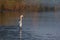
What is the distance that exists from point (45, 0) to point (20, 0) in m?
12.8

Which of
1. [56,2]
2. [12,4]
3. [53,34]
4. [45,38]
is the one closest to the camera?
[45,38]

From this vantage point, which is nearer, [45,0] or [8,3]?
[8,3]

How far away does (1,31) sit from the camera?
17500 millimetres

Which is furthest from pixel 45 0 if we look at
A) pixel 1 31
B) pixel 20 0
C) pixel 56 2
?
pixel 1 31

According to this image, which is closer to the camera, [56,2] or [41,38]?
[41,38]

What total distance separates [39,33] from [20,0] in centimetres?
2741

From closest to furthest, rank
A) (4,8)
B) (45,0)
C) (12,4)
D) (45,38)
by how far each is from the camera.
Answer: (45,38) < (4,8) < (12,4) < (45,0)

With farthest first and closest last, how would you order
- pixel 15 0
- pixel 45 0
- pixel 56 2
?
1. pixel 45 0
2. pixel 56 2
3. pixel 15 0

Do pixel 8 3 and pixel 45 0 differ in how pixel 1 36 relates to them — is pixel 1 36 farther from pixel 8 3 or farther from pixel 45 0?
pixel 45 0

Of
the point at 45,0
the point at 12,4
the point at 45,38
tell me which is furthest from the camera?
the point at 45,0

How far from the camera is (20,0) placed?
43.9m

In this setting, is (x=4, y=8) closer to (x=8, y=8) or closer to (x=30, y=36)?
(x=8, y=8)

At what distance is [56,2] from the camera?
2060 inches

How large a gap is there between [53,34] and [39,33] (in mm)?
923
